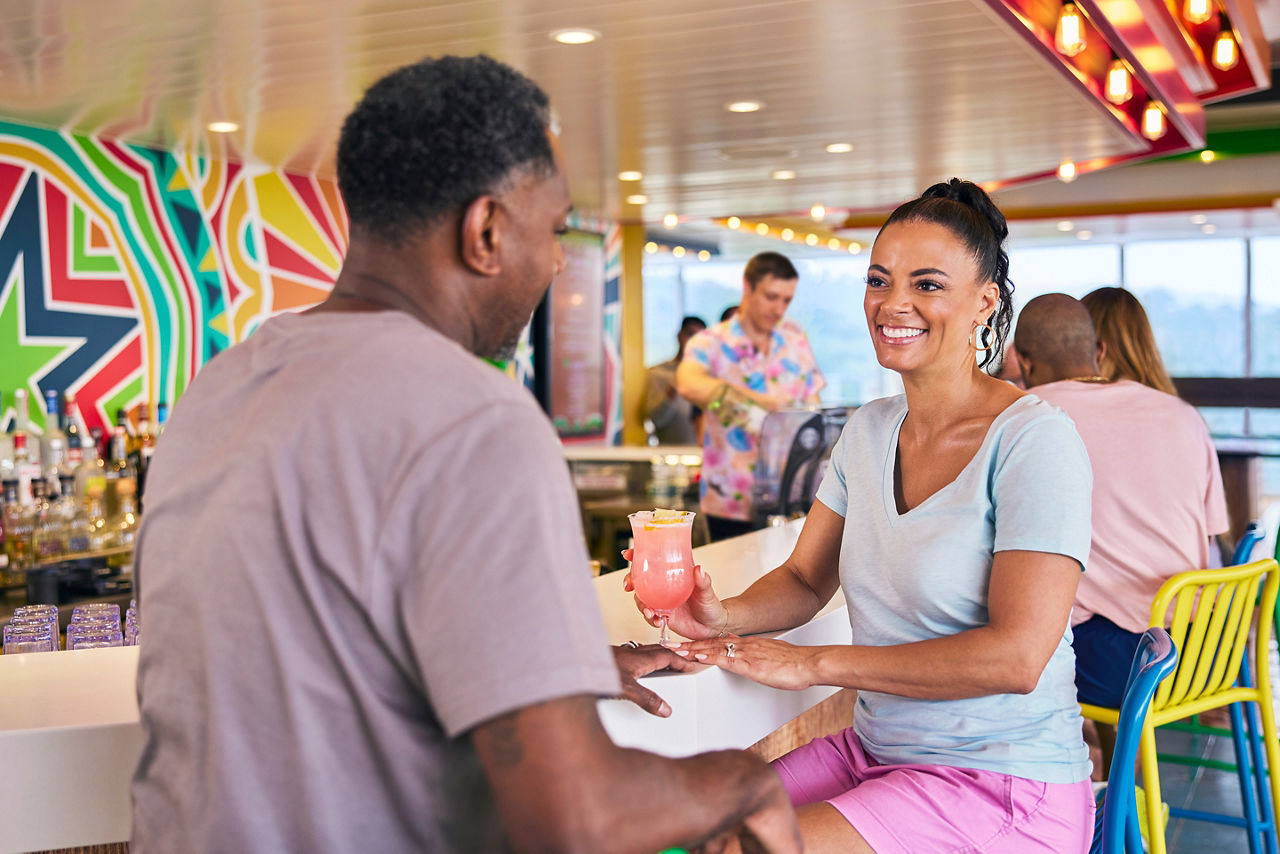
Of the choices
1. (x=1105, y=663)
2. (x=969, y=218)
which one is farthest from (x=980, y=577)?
(x=1105, y=663)

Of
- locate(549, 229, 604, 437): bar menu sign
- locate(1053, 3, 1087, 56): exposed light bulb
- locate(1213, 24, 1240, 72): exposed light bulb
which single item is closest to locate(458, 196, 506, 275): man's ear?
locate(1053, 3, 1087, 56): exposed light bulb

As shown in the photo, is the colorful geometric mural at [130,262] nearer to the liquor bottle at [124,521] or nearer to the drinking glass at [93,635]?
the liquor bottle at [124,521]

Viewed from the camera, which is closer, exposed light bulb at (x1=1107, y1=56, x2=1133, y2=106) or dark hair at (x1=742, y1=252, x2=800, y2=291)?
exposed light bulb at (x1=1107, y1=56, x2=1133, y2=106)

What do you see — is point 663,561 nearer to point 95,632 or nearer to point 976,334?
point 976,334

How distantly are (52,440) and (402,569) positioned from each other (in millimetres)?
4273

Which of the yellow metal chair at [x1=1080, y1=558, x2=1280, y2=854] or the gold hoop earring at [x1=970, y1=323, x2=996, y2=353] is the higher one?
the gold hoop earring at [x1=970, y1=323, x2=996, y2=353]

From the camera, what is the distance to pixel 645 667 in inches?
61.7

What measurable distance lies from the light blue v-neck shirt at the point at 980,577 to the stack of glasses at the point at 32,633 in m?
1.34

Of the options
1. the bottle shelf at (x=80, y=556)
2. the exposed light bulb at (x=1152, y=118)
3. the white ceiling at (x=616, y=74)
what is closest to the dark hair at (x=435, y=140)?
the white ceiling at (x=616, y=74)

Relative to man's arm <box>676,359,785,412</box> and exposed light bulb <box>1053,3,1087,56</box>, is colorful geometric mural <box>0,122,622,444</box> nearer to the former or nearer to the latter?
man's arm <box>676,359,785,412</box>

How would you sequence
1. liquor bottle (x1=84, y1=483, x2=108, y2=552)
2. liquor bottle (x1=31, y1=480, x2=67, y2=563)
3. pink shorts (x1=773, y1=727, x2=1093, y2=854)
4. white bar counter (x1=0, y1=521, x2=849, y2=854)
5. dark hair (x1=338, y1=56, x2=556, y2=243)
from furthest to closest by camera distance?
liquor bottle (x1=84, y1=483, x2=108, y2=552) < liquor bottle (x1=31, y1=480, x2=67, y2=563) < pink shorts (x1=773, y1=727, x2=1093, y2=854) < white bar counter (x1=0, y1=521, x2=849, y2=854) < dark hair (x1=338, y1=56, x2=556, y2=243)

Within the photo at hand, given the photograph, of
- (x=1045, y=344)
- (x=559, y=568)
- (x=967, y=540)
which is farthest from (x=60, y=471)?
(x=559, y=568)

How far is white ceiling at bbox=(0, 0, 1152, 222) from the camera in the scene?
11.1 feet

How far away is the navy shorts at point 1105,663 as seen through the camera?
2754 mm
